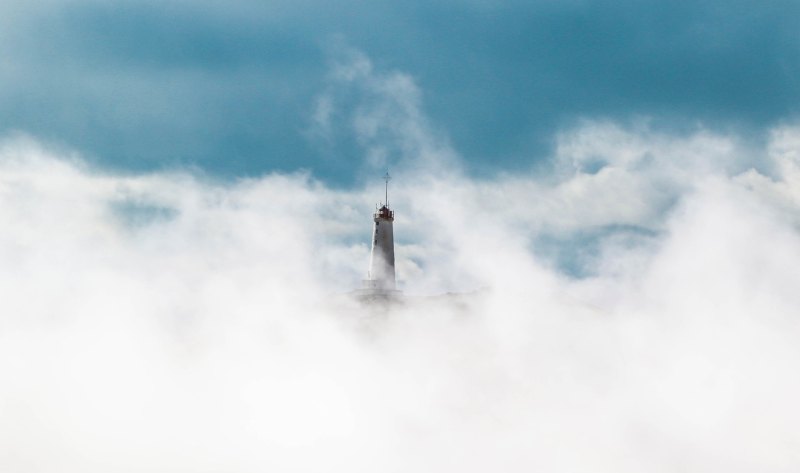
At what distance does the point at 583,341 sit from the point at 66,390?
67.4 feet

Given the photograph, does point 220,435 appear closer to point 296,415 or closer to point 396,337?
point 296,415

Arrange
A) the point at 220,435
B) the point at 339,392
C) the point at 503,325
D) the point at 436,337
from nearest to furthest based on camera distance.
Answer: the point at 220,435 < the point at 339,392 < the point at 503,325 < the point at 436,337

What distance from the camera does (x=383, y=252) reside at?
309 feet

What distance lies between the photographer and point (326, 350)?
47062mm

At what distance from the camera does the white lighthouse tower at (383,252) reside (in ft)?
303

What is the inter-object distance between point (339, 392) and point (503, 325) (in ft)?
41.5

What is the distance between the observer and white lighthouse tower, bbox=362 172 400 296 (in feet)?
303

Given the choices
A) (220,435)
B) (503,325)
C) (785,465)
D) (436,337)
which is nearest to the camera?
(785,465)

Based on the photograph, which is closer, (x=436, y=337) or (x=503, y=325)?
(x=503, y=325)

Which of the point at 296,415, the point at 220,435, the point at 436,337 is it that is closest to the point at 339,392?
the point at 296,415

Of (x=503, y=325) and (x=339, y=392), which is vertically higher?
(x=503, y=325)

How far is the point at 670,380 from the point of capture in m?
39.5

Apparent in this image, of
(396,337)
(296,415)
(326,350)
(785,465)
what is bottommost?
(785,465)

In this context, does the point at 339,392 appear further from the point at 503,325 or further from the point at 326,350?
the point at 503,325
